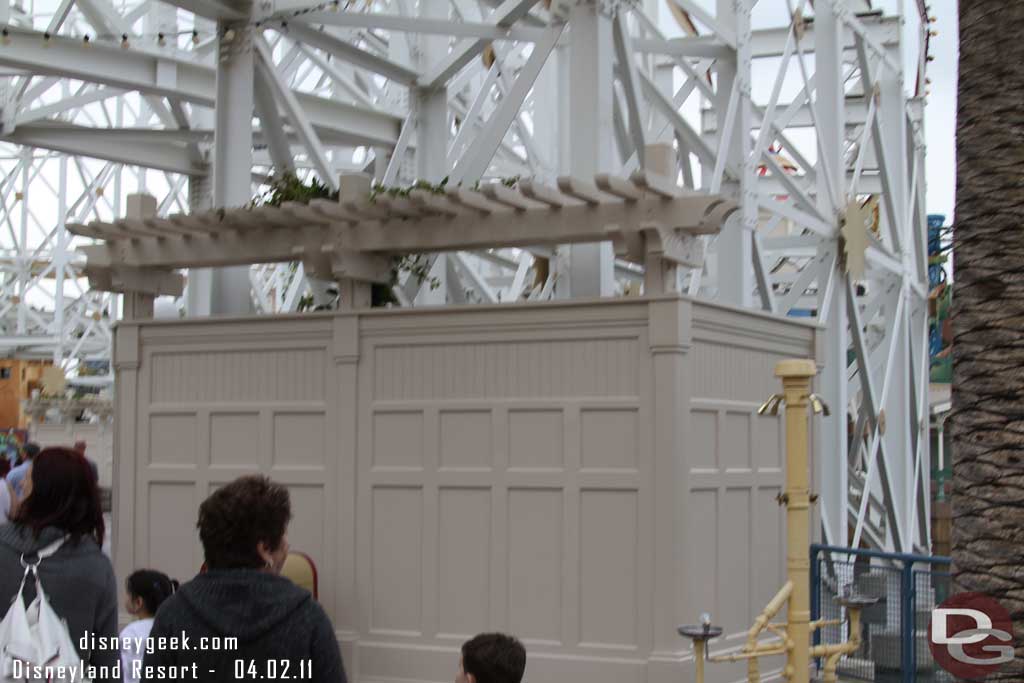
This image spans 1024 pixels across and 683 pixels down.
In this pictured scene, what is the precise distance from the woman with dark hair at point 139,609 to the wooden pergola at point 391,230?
12.7 ft

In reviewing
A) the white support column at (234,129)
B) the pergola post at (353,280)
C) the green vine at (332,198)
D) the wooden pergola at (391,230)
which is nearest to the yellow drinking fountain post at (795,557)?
the wooden pergola at (391,230)

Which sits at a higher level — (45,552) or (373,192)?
(373,192)

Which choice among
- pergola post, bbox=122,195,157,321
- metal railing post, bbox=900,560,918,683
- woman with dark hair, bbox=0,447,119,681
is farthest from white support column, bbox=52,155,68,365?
woman with dark hair, bbox=0,447,119,681

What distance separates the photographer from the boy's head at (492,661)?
4469 millimetres

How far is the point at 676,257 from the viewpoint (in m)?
9.53

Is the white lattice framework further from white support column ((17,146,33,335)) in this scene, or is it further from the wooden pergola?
white support column ((17,146,33,335))

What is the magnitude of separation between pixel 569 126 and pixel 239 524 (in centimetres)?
912

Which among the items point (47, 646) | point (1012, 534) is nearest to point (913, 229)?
point (1012, 534)

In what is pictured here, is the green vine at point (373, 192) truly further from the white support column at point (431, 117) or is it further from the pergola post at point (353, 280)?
the white support column at point (431, 117)

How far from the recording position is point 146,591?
6.46 metres

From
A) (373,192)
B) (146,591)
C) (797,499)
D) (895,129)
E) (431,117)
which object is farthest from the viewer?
(895,129)

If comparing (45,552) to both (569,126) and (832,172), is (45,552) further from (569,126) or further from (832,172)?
(832,172)

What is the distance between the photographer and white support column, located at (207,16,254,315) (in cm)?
1267

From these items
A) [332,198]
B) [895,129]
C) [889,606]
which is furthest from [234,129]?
[895,129]
